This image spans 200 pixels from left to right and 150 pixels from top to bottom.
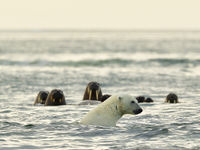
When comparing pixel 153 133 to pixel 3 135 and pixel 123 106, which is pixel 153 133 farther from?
pixel 3 135

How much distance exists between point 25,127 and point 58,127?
2.68 ft

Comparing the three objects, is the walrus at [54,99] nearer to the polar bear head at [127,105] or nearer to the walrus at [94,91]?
the walrus at [94,91]

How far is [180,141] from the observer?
46.4 ft

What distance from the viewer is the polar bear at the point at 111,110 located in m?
15.2

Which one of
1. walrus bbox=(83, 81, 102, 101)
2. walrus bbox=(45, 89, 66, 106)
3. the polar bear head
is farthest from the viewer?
walrus bbox=(83, 81, 102, 101)

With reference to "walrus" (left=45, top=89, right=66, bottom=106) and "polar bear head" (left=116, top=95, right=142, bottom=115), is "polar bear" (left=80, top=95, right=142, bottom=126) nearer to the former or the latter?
"polar bear head" (left=116, top=95, right=142, bottom=115)

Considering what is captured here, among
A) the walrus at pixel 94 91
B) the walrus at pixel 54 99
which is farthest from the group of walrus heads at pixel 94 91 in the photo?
the walrus at pixel 54 99

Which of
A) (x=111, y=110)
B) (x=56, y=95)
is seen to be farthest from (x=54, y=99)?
(x=111, y=110)

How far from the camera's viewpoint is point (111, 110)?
15305 mm

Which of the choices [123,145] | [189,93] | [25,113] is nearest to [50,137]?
[123,145]

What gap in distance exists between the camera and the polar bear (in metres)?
15.2

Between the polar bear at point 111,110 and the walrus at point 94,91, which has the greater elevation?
the walrus at point 94,91

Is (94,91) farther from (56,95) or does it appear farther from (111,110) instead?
(111,110)

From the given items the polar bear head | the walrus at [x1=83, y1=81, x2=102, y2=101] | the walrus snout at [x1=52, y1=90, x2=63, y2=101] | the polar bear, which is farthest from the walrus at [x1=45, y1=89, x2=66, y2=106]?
the polar bear head
